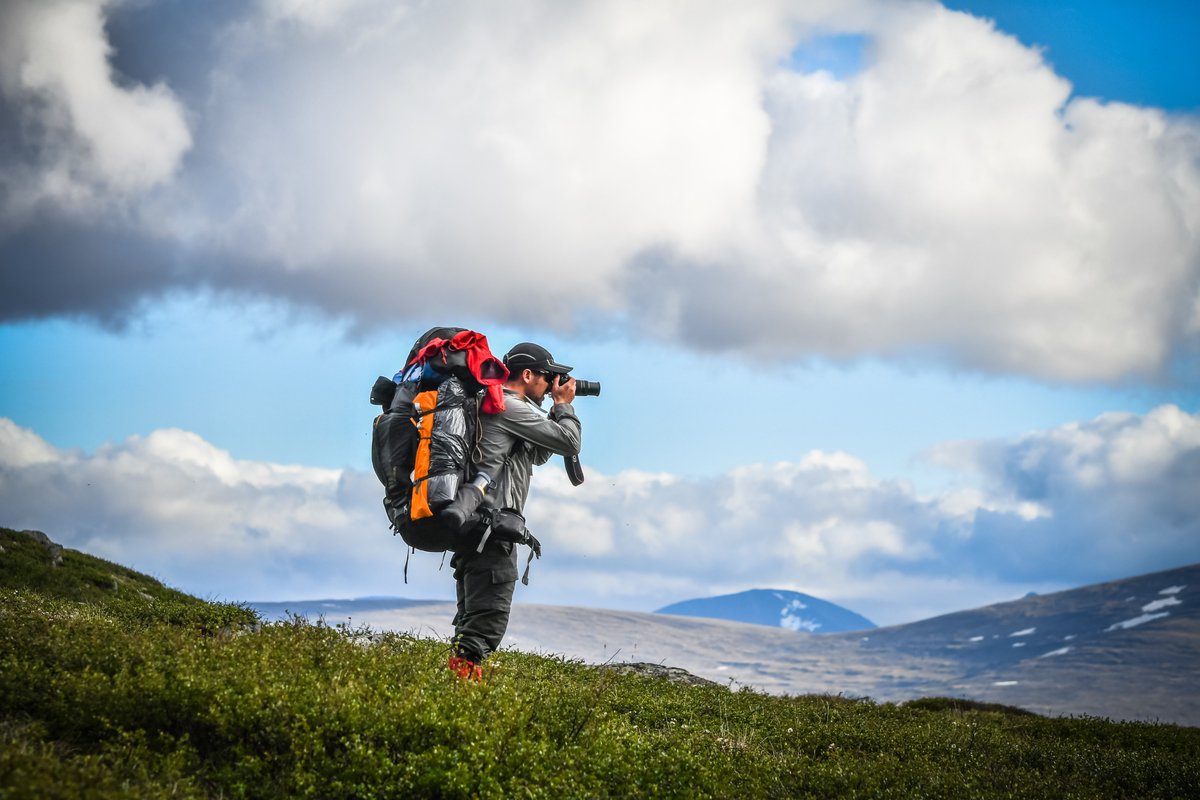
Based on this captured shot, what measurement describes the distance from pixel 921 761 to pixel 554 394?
5.94 meters

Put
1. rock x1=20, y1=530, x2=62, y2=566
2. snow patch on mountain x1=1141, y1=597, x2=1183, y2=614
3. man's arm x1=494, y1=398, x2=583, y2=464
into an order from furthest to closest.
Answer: snow patch on mountain x1=1141, y1=597, x2=1183, y2=614 → rock x1=20, y1=530, x2=62, y2=566 → man's arm x1=494, y1=398, x2=583, y2=464

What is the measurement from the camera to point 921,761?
10.4 metres

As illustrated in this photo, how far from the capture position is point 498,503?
32.0 ft

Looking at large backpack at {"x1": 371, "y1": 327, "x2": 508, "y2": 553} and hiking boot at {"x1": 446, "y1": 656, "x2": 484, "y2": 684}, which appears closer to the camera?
large backpack at {"x1": 371, "y1": 327, "x2": 508, "y2": 553}

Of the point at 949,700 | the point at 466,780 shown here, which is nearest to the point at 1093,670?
the point at 949,700

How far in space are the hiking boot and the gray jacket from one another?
5.49ft

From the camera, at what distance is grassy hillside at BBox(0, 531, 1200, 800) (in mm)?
6477

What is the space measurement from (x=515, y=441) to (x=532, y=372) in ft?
2.91

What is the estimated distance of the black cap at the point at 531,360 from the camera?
10.5 m

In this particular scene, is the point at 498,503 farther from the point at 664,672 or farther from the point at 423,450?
the point at 664,672

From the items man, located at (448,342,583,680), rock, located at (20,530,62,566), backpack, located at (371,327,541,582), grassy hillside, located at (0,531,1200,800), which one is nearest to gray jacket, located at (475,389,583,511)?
man, located at (448,342,583,680)

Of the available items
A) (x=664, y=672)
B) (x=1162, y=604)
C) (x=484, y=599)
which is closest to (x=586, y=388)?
(x=484, y=599)

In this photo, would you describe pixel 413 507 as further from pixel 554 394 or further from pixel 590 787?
pixel 590 787

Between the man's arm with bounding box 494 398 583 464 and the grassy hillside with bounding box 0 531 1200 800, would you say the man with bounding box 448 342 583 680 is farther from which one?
the grassy hillside with bounding box 0 531 1200 800
